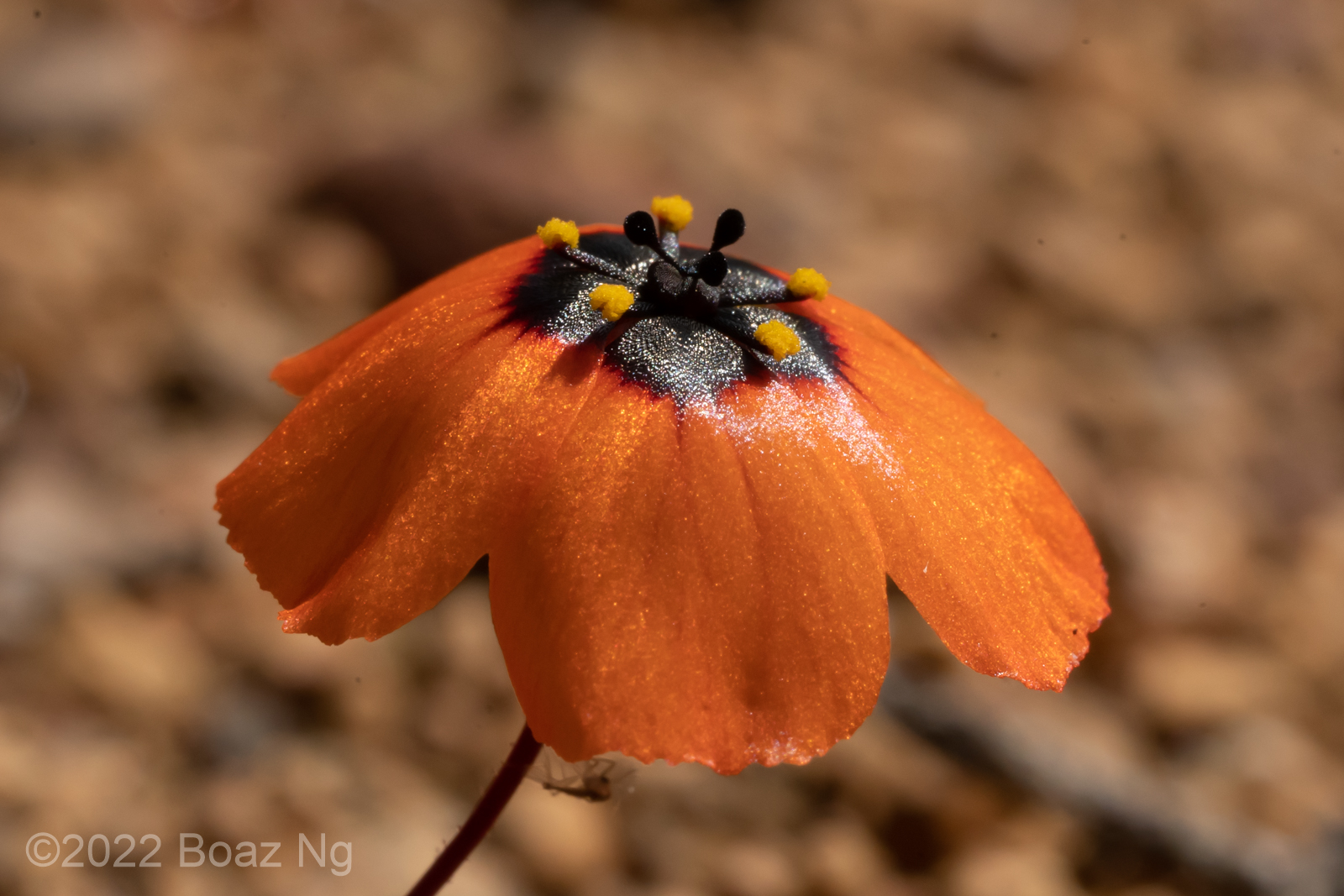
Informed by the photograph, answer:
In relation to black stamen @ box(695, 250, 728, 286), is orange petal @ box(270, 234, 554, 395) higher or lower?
lower

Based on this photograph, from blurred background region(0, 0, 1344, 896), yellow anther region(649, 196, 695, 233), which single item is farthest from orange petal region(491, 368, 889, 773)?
blurred background region(0, 0, 1344, 896)

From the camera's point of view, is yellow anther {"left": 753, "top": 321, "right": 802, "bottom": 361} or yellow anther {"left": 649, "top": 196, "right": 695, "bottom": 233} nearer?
yellow anther {"left": 753, "top": 321, "right": 802, "bottom": 361}

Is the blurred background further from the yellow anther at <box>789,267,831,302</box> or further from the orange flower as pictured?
the yellow anther at <box>789,267,831,302</box>

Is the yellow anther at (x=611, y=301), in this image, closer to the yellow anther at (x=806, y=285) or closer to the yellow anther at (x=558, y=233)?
the yellow anther at (x=558, y=233)

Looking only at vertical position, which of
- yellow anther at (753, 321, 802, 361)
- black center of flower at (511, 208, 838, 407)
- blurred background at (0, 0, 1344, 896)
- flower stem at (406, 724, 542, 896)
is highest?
yellow anther at (753, 321, 802, 361)

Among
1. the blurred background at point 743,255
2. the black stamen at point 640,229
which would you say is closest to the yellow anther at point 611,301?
the black stamen at point 640,229

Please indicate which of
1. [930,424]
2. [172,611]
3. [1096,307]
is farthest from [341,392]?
[1096,307]

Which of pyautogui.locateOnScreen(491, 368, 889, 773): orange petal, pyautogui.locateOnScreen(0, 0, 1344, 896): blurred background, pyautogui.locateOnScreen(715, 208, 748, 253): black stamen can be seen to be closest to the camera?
pyautogui.locateOnScreen(491, 368, 889, 773): orange petal

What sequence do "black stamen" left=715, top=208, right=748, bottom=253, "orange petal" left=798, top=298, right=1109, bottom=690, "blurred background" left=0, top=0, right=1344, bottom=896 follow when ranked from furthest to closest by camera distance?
"blurred background" left=0, top=0, right=1344, bottom=896
"black stamen" left=715, top=208, right=748, bottom=253
"orange petal" left=798, top=298, right=1109, bottom=690
